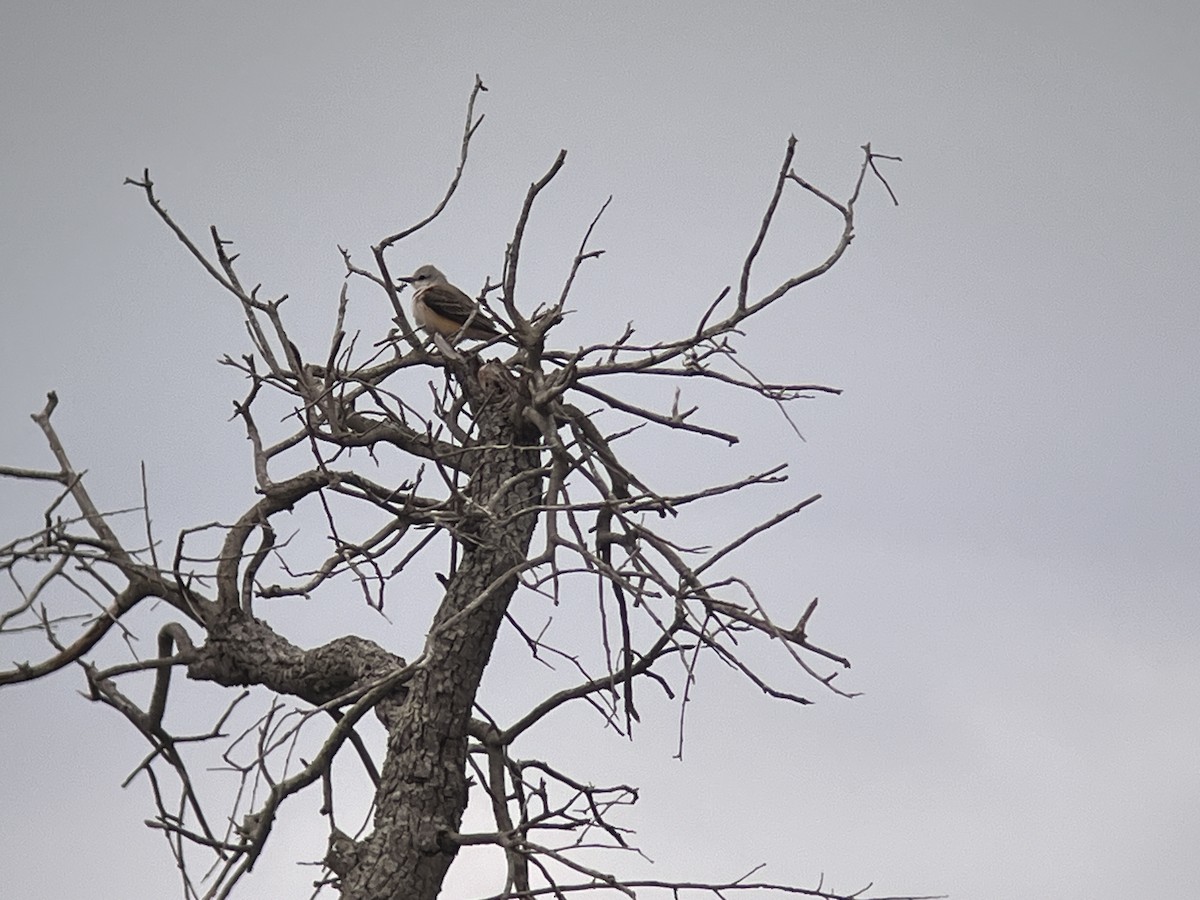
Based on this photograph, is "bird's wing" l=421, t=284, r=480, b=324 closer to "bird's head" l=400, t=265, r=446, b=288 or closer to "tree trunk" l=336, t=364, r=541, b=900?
"bird's head" l=400, t=265, r=446, b=288

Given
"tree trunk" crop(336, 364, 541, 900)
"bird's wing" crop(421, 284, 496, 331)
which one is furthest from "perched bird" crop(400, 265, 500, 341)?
"tree trunk" crop(336, 364, 541, 900)

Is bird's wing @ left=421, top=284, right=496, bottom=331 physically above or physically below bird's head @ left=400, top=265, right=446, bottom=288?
below

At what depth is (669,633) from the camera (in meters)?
3.53

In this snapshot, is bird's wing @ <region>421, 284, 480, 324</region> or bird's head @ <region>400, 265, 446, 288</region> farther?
bird's head @ <region>400, 265, 446, 288</region>

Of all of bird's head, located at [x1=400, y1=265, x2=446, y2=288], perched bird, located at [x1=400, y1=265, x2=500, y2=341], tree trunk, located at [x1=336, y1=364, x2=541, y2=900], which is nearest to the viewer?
tree trunk, located at [x1=336, y1=364, x2=541, y2=900]

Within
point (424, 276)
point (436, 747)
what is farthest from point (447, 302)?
point (436, 747)

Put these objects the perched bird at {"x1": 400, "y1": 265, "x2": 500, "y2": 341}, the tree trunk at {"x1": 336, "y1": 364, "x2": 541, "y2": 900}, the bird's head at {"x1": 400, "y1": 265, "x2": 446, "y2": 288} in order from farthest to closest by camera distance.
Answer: the bird's head at {"x1": 400, "y1": 265, "x2": 446, "y2": 288}
the perched bird at {"x1": 400, "y1": 265, "x2": 500, "y2": 341}
the tree trunk at {"x1": 336, "y1": 364, "x2": 541, "y2": 900}

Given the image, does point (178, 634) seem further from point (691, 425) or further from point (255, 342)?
point (691, 425)

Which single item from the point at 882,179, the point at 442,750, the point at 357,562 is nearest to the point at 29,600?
the point at 357,562

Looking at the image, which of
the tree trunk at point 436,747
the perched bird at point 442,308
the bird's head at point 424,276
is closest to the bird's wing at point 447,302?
the perched bird at point 442,308

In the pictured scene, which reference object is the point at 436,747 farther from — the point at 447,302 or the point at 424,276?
the point at 424,276

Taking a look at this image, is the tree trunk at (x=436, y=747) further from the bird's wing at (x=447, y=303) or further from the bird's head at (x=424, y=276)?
the bird's head at (x=424, y=276)

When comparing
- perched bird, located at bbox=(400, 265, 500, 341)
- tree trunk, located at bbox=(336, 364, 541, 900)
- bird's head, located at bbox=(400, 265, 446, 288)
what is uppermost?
bird's head, located at bbox=(400, 265, 446, 288)

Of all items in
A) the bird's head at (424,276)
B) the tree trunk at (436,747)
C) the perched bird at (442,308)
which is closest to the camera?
the tree trunk at (436,747)
